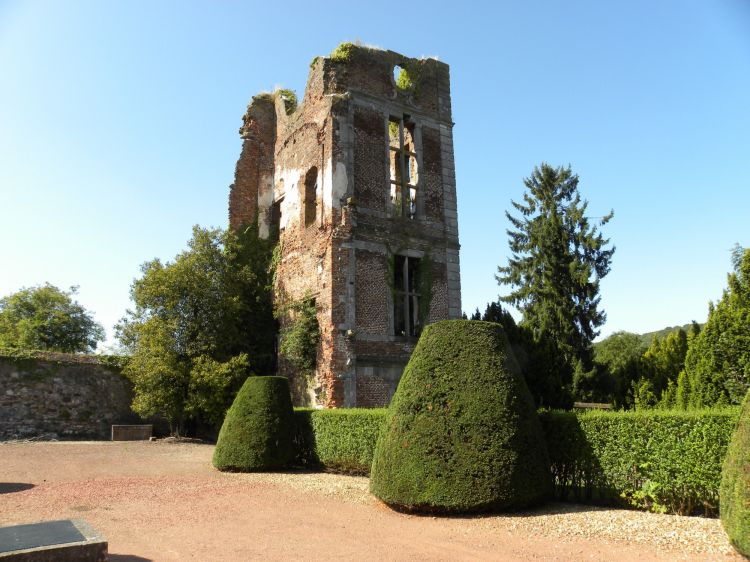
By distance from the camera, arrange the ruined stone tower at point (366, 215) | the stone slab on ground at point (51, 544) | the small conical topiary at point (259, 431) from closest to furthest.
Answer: the stone slab on ground at point (51, 544) → the small conical topiary at point (259, 431) → the ruined stone tower at point (366, 215)

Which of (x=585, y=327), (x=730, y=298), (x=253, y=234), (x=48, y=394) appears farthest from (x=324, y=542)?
(x=585, y=327)

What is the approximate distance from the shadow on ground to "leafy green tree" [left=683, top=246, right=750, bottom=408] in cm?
1284

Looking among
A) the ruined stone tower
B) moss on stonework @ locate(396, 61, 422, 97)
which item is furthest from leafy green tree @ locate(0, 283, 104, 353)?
moss on stonework @ locate(396, 61, 422, 97)

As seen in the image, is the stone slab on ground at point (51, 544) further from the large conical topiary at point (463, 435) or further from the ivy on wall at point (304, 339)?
the ivy on wall at point (304, 339)

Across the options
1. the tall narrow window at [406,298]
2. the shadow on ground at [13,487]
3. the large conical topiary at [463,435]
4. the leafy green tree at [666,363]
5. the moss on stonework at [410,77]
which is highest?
the moss on stonework at [410,77]

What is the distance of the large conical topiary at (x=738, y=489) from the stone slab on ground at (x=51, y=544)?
5.90 m

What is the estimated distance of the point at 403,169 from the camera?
19766mm

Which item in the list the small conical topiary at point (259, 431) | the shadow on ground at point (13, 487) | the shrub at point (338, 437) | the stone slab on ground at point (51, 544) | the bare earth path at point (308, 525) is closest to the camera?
the stone slab on ground at point (51, 544)

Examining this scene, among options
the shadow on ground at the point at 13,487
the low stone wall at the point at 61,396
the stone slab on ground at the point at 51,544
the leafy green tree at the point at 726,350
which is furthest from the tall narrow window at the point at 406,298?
the stone slab on ground at the point at 51,544

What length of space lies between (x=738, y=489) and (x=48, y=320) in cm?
4182

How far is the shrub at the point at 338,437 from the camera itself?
11016mm

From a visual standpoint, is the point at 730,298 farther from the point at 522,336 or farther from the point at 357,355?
the point at 357,355

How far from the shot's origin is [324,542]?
6.49 meters

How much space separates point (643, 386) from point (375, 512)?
12.0 m
